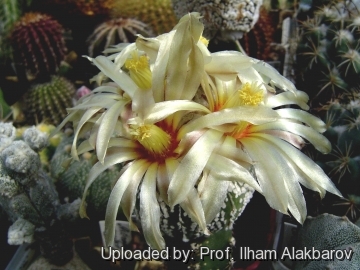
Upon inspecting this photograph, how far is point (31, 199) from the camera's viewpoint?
768 millimetres

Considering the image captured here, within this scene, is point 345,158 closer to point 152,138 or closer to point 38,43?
point 152,138

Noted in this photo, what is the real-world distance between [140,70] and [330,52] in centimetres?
51

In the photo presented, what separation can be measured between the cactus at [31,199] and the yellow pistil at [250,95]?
352 mm

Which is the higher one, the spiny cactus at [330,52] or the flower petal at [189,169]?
the flower petal at [189,169]

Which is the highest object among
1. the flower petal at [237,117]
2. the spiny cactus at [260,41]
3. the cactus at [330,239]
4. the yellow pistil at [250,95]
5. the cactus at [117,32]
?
the yellow pistil at [250,95]

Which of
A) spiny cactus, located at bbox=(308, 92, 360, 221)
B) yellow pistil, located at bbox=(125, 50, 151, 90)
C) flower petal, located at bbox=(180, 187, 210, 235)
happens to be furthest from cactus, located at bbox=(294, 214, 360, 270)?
yellow pistil, located at bbox=(125, 50, 151, 90)

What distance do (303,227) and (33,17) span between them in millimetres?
928

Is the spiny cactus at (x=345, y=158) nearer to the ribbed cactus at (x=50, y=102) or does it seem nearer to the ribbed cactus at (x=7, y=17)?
the ribbed cactus at (x=50, y=102)

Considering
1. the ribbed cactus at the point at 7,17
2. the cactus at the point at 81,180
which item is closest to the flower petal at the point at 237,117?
Answer: the cactus at the point at 81,180

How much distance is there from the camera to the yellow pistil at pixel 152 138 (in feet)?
1.80

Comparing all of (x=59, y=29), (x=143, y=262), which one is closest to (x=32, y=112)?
(x=59, y=29)

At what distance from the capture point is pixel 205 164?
1.73 ft

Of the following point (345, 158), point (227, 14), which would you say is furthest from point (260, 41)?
point (345, 158)

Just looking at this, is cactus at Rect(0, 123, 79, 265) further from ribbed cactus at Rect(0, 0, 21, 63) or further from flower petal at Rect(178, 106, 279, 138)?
ribbed cactus at Rect(0, 0, 21, 63)
